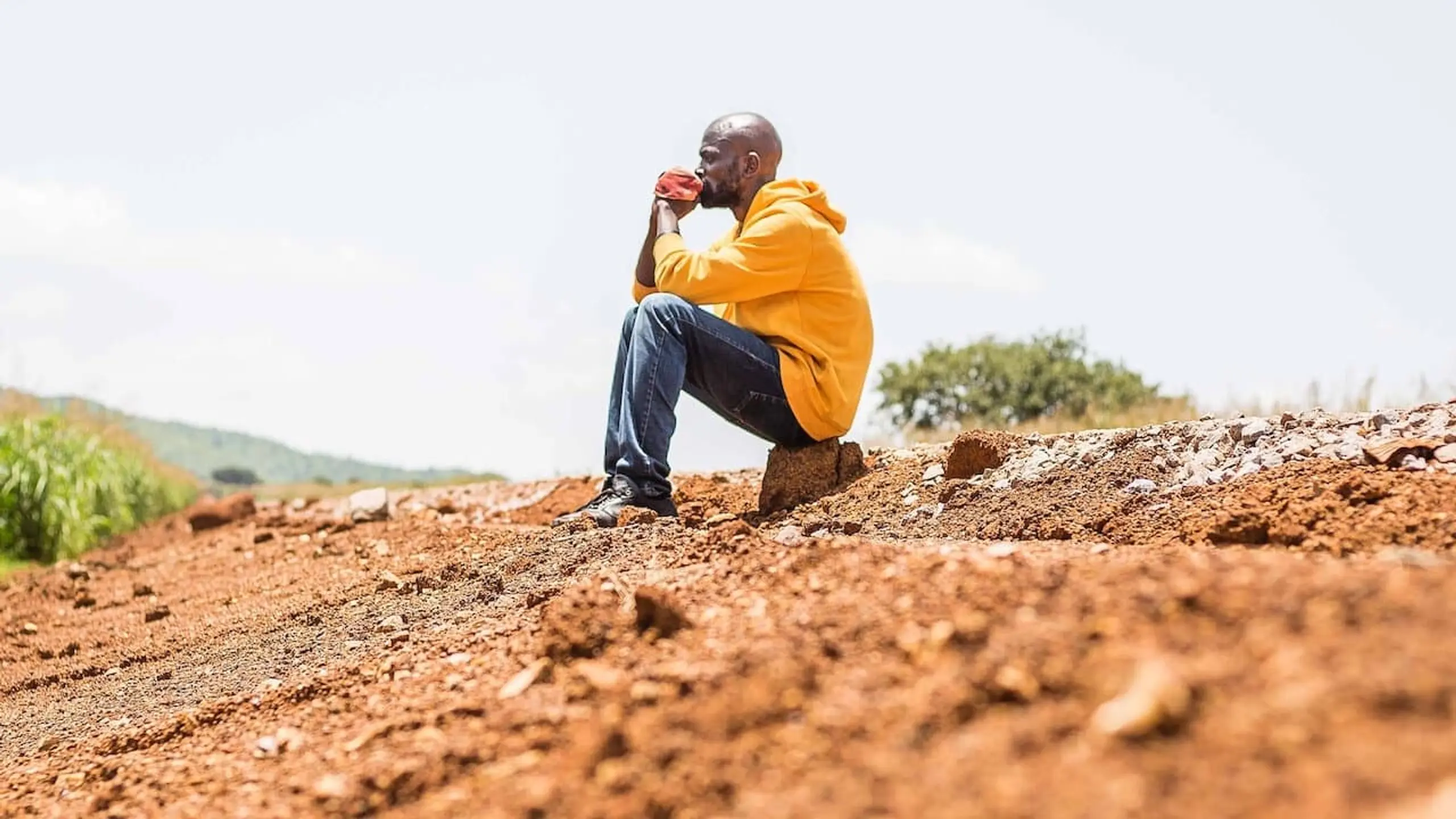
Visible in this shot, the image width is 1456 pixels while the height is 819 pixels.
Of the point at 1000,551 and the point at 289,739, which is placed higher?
the point at 1000,551

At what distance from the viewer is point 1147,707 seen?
1364mm

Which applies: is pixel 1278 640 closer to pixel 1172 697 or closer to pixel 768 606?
pixel 1172 697

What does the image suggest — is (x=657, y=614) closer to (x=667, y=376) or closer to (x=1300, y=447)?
(x=667, y=376)

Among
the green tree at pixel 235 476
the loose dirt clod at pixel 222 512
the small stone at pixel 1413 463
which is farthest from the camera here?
the green tree at pixel 235 476

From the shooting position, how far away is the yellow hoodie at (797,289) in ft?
15.3

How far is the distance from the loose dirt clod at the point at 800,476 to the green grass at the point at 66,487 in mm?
6664

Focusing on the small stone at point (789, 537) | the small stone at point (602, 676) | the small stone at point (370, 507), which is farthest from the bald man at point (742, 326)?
the small stone at point (370, 507)

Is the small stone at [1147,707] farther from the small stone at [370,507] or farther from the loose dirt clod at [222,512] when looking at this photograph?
the loose dirt clod at [222,512]

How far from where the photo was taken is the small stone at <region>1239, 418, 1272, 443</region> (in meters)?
4.41

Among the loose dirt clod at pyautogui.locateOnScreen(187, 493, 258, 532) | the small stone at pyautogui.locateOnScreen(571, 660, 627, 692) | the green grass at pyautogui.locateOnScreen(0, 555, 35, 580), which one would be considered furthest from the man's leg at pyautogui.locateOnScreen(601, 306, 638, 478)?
the green grass at pyautogui.locateOnScreen(0, 555, 35, 580)

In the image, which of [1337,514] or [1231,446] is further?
[1231,446]

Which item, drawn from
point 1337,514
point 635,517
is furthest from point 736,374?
point 1337,514

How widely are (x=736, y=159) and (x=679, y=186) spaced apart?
0.26 metres

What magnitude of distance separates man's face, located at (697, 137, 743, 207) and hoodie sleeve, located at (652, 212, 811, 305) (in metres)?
0.32
